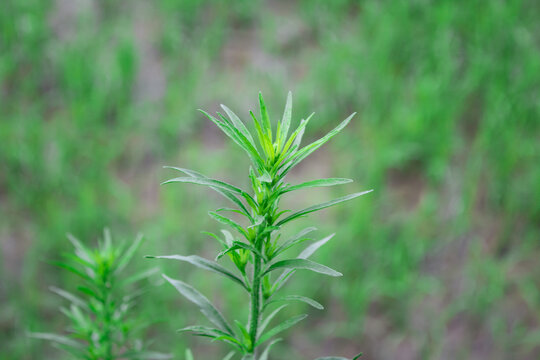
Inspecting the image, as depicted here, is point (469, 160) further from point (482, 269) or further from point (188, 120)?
point (188, 120)

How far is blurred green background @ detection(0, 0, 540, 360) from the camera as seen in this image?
2.22 m

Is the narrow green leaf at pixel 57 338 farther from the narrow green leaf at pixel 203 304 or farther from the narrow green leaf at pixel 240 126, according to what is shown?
the narrow green leaf at pixel 240 126

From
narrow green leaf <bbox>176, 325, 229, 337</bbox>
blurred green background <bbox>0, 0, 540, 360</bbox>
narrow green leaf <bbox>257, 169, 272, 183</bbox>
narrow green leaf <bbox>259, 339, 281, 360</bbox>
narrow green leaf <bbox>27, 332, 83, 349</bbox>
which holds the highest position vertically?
blurred green background <bbox>0, 0, 540, 360</bbox>

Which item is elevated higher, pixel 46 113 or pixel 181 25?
pixel 181 25

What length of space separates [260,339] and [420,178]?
6.44ft

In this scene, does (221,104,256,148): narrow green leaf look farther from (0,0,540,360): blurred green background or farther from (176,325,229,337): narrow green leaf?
(0,0,540,360): blurred green background

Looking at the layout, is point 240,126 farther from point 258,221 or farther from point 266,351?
point 266,351

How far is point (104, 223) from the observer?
254 cm

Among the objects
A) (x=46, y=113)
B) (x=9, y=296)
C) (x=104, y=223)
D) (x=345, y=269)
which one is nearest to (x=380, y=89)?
(x=345, y=269)

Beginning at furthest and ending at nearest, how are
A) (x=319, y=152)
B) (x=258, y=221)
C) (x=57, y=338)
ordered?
(x=319, y=152) < (x=57, y=338) < (x=258, y=221)

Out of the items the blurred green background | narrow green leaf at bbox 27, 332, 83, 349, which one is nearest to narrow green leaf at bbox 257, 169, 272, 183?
narrow green leaf at bbox 27, 332, 83, 349

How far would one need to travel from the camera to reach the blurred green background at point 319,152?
222cm

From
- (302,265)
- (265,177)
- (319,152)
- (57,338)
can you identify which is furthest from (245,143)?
(319,152)

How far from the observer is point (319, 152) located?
2.87 m
